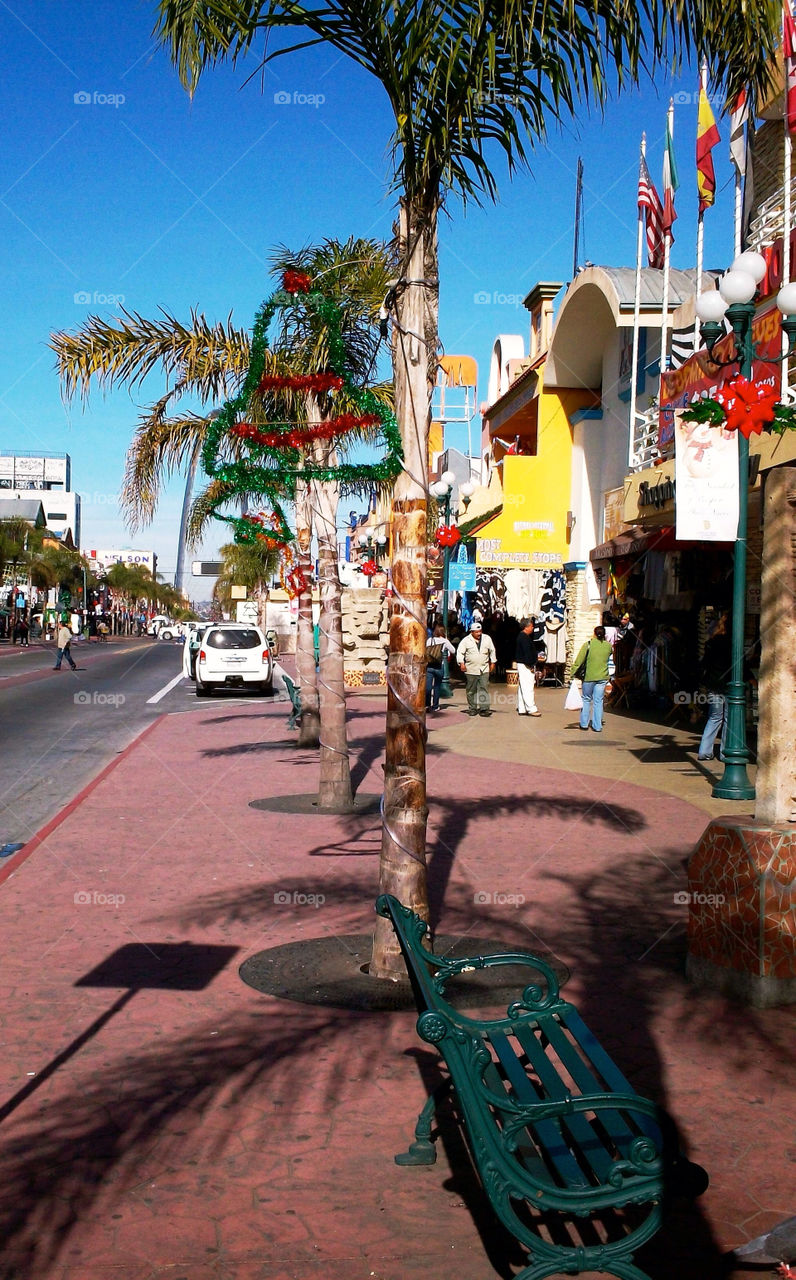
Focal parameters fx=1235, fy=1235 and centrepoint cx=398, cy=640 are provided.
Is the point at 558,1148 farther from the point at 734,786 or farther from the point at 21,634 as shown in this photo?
the point at 21,634

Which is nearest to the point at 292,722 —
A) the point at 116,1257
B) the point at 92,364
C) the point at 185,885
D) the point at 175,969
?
the point at 92,364

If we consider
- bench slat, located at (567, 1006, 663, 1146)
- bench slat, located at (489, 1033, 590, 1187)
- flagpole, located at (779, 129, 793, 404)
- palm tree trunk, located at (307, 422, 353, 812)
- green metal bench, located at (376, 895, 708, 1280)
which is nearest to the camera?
green metal bench, located at (376, 895, 708, 1280)

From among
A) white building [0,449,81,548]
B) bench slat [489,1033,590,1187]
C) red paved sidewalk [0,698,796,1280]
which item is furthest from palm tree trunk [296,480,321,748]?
white building [0,449,81,548]

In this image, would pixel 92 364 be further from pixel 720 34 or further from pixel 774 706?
pixel 774 706

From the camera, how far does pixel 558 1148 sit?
11.0 feet

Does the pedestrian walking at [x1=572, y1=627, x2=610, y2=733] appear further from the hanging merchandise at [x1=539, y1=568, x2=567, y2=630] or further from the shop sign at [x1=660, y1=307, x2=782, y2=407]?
the hanging merchandise at [x1=539, y1=568, x2=567, y2=630]

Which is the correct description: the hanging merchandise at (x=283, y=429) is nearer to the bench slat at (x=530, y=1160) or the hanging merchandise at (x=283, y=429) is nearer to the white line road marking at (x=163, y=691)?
the bench slat at (x=530, y=1160)

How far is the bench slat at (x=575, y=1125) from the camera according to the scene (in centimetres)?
321

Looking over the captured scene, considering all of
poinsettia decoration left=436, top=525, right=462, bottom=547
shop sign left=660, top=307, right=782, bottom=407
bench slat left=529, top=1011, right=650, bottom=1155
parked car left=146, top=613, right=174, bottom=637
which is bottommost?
parked car left=146, top=613, right=174, bottom=637
